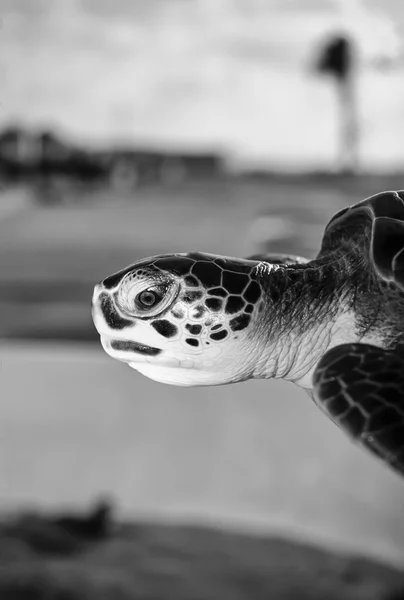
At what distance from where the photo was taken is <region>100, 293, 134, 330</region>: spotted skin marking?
2.16 feet

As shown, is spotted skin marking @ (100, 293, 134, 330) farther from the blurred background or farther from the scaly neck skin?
the blurred background

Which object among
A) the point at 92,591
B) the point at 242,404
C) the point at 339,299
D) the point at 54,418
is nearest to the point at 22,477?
the point at 54,418

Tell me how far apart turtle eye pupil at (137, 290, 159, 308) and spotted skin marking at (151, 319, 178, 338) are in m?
0.02

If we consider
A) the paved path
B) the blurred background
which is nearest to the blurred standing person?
the blurred background

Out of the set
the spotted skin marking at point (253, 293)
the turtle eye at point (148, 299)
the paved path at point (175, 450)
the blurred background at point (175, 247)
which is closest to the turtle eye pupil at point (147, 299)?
the turtle eye at point (148, 299)

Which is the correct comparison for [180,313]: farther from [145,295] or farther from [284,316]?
[284,316]

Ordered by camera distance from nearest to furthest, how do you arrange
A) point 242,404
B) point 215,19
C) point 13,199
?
point 215,19
point 13,199
point 242,404

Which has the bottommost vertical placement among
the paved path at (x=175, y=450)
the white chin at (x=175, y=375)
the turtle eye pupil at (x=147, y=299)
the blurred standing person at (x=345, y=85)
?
the paved path at (x=175, y=450)

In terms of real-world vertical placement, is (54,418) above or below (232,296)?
below

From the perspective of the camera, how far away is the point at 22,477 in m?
5.21

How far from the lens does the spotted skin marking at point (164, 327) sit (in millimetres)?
665

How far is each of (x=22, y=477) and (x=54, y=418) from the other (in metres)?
0.65

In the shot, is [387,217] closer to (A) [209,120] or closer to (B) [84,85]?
(A) [209,120]

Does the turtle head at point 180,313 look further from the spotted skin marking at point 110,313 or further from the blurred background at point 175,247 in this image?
the blurred background at point 175,247
